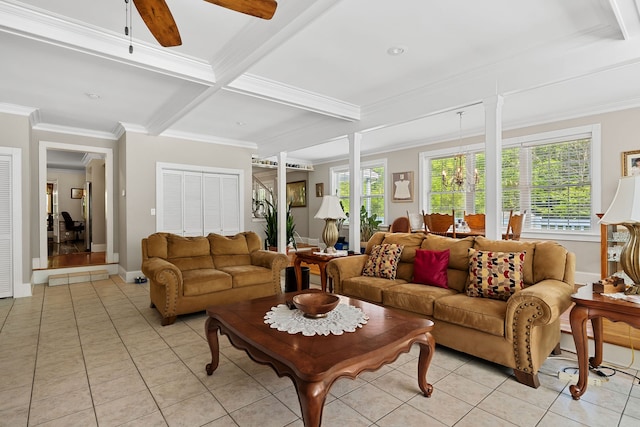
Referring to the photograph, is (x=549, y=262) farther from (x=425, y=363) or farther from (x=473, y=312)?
(x=425, y=363)

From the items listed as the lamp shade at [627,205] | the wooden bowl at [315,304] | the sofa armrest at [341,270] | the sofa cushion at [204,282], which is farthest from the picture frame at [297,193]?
the lamp shade at [627,205]

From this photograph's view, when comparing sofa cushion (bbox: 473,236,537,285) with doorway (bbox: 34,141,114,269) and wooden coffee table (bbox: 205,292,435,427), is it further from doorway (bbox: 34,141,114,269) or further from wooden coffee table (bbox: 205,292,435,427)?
doorway (bbox: 34,141,114,269)

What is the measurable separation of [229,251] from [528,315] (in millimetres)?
3467

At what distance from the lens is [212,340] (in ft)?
7.72

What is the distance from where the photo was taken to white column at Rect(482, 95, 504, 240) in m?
3.37

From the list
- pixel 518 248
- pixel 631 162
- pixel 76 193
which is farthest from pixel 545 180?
pixel 76 193

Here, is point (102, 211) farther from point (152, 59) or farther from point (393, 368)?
point (393, 368)

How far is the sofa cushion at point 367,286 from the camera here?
323 centimetres

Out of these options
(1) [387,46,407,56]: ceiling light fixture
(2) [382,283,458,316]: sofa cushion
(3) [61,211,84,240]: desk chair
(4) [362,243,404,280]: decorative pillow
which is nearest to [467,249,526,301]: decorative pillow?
(2) [382,283,458,316]: sofa cushion

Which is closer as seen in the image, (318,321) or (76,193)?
(318,321)

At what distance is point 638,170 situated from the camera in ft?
13.9

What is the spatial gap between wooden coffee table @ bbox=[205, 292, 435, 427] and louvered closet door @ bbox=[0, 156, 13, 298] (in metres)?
4.10

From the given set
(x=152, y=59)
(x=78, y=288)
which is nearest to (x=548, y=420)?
(x=152, y=59)

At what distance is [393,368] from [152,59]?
339 cm
